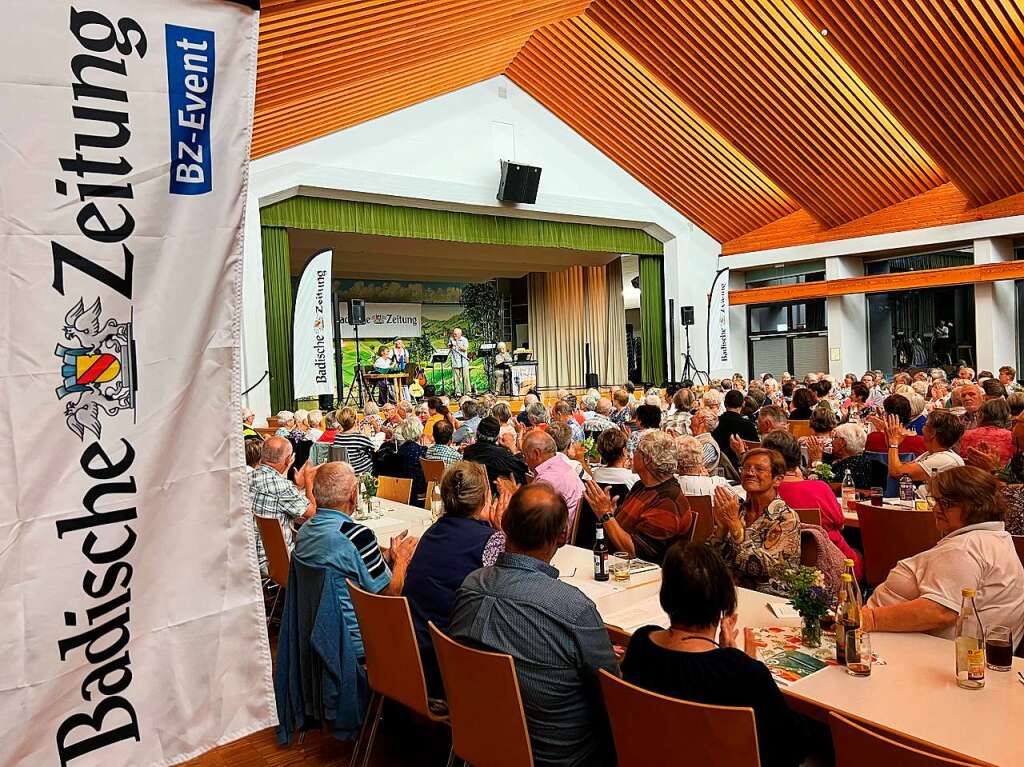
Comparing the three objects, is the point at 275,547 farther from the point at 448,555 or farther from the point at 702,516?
the point at 702,516

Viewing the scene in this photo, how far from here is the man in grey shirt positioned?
2139 millimetres

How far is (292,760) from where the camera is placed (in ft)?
11.0

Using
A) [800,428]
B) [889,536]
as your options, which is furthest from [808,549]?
[800,428]

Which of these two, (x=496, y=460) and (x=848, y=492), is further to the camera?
(x=496, y=460)

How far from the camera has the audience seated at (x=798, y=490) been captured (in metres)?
3.70

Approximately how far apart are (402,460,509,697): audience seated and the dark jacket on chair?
331 millimetres

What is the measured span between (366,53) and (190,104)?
8.25 m

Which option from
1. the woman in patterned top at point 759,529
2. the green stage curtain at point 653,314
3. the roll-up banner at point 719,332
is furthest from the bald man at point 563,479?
the green stage curtain at point 653,314

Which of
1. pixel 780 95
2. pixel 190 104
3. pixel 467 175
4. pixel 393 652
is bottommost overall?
pixel 393 652

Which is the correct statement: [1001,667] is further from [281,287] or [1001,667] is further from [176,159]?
[281,287]

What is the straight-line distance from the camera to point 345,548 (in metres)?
3.11

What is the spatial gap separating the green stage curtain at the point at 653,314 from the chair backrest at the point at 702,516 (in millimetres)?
13925

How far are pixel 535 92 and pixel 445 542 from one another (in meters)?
13.6

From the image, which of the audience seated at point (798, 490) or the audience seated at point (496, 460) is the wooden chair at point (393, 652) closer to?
the audience seated at point (798, 490)
